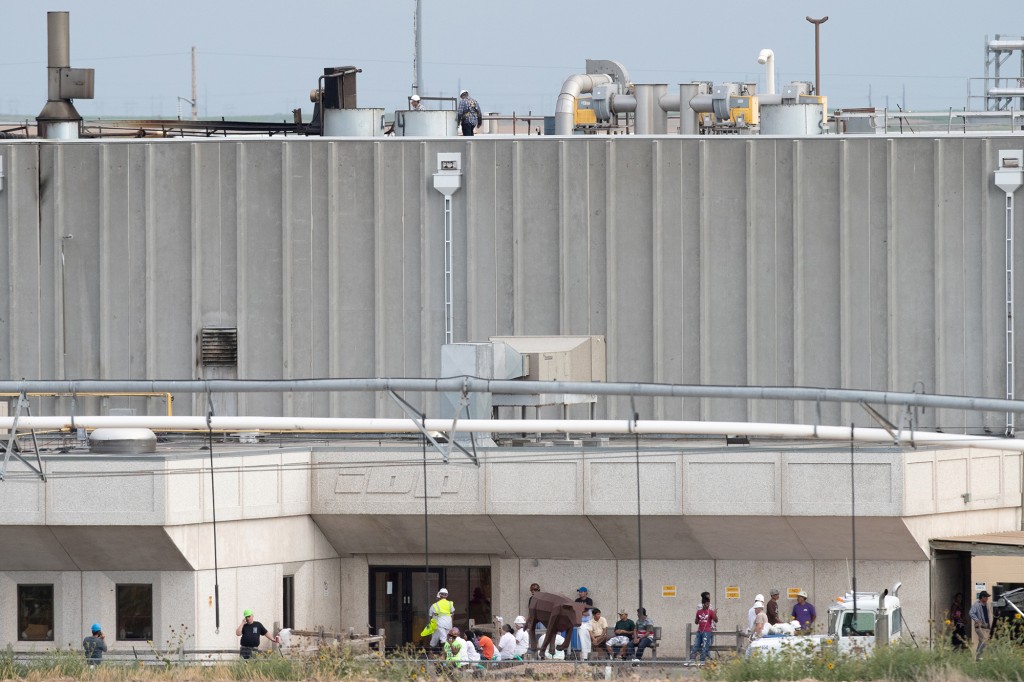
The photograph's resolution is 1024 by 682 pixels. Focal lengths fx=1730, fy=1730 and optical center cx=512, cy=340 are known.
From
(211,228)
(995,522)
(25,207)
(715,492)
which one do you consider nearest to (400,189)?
(211,228)

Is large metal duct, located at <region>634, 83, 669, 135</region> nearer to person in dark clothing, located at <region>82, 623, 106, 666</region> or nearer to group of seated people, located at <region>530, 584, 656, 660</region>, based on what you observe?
group of seated people, located at <region>530, 584, 656, 660</region>

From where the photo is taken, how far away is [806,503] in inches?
1149

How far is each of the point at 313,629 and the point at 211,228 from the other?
9396mm

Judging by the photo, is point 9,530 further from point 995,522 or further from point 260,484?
point 995,522

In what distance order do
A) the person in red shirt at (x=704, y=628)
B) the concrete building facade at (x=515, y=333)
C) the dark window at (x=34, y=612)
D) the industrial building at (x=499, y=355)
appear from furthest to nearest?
1. the dark window at (x=34, y=612)
2. the concrete building facade at (x=515, y=333)
3. the industrial building at (x=499, y=355)
4. the person in red shirt at (x=704, y=628)

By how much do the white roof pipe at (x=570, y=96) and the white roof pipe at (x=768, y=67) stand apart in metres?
4.52

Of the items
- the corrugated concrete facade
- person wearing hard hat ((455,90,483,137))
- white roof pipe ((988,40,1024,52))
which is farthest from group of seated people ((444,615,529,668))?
white roof pipe ((988,40,1024,52))

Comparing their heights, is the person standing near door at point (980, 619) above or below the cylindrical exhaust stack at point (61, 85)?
below

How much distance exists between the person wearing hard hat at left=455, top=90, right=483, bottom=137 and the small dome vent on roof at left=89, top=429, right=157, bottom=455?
11398 millimetres

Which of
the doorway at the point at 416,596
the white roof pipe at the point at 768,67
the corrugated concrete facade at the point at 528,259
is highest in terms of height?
the white roof pipe at the point at 768,67

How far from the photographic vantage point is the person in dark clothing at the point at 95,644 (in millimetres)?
25828

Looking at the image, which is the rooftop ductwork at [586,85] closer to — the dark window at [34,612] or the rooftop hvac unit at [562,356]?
the rooftop hvac unit at [562,356]

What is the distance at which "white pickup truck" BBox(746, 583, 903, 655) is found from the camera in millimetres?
25016

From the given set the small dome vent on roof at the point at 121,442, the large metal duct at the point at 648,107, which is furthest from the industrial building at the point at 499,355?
the large metal duct at the point at 648,107
